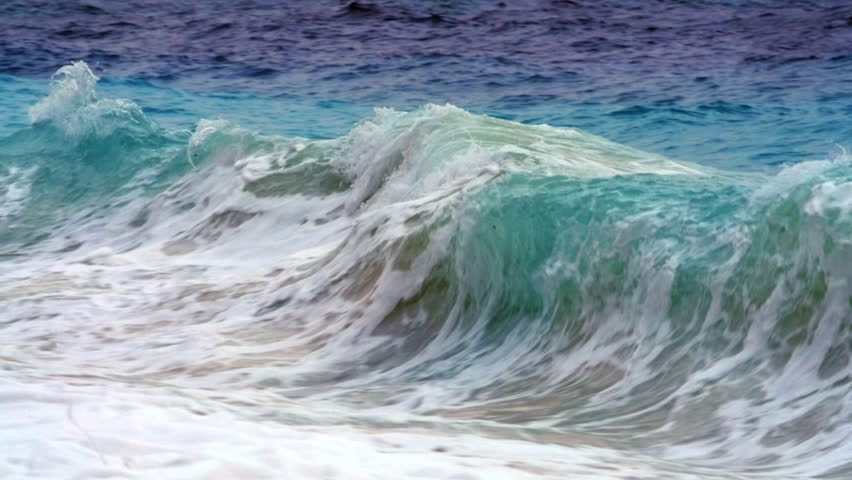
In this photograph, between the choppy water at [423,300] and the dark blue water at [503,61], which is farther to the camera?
the dark blue water at [503,61]

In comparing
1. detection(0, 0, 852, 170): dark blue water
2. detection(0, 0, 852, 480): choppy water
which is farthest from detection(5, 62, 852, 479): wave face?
detection(0, 0, 852, 170): dark blue water

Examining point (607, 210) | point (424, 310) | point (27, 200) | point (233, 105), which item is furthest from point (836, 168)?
point (233, 105)

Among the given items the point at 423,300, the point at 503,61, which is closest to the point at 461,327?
the point at 423,300

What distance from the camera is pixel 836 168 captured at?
446cm

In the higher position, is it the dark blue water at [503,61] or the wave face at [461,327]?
the wave face at [461,327]

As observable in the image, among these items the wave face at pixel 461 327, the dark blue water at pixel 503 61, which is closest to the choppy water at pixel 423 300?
the wave face at pixel 461 327

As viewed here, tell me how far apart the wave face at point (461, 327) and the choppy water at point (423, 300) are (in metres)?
0.01

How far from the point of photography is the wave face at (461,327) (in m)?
3.04

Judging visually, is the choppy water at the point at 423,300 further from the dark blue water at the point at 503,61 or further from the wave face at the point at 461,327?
the dark blue water at the point at 503,61

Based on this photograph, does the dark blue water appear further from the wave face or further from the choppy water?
the wave face

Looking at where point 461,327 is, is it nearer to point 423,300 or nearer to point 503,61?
point 423,300

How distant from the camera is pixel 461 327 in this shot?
5203mm

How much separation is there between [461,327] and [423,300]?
1.03 feet

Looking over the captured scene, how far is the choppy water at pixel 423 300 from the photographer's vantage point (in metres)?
3.11
